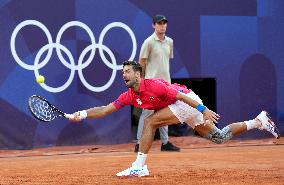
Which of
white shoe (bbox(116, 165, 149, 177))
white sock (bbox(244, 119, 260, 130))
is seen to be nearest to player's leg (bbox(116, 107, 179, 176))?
white shoe (bbox(116, 165, 149, 177))

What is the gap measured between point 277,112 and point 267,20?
1.73m

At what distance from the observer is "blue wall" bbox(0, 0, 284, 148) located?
10625mm

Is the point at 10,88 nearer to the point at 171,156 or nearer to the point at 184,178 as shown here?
the point at 171,156

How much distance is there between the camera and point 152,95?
706 cm

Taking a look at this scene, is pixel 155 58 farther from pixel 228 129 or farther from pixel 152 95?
pixel 152 95

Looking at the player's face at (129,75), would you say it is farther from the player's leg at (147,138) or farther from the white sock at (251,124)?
the white sock at (251,124)

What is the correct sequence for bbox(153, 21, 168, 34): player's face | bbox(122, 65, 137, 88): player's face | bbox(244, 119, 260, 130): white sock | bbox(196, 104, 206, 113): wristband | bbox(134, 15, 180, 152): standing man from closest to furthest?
bbox(196, 104, 206, 113): wristband
bbox(122, 65, 137, 88): player's face
bbox(244, 119, 260, 130): white sock
bbox(153, 21, 168, 34): player's face
bbox(134, 15, 180, 152): standing man

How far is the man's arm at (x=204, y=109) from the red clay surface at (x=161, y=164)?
634 mm

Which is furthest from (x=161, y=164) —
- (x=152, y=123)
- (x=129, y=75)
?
(x=129, y=75)

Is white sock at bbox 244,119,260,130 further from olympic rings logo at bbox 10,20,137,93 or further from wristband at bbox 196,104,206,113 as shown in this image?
olympic rings logo at bbox 10,20,137,93

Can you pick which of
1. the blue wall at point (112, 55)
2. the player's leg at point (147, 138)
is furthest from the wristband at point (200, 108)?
the blue wall at point (112, 55)

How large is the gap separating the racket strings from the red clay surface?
0.66 metres

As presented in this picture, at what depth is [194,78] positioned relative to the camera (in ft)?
39.1

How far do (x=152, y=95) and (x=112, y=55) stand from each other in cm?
426
